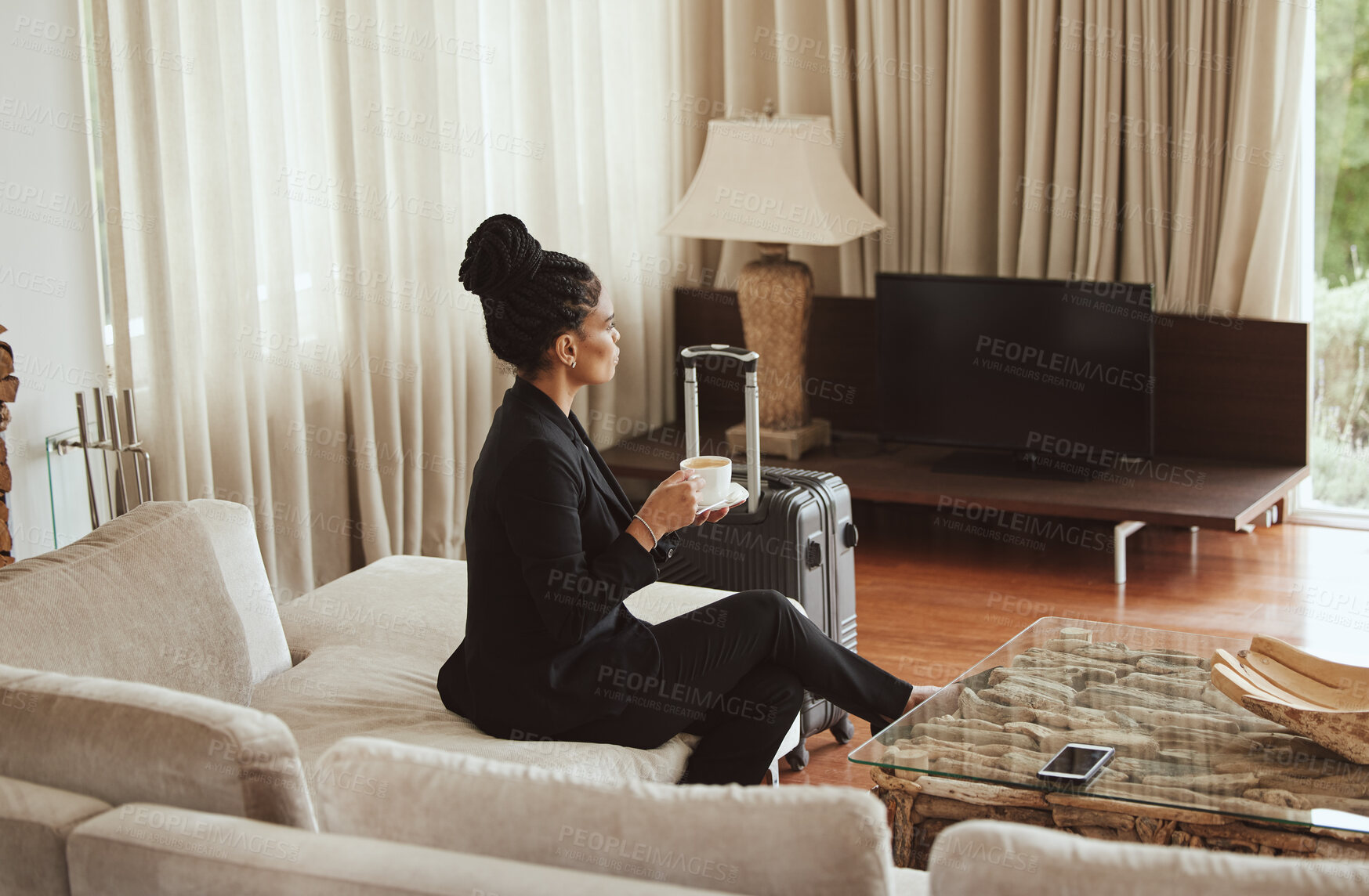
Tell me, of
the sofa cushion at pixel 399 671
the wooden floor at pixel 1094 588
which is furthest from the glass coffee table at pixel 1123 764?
the wooden floor at pixel 1094 588

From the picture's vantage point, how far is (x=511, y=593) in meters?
2.17

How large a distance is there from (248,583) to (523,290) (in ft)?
2.61

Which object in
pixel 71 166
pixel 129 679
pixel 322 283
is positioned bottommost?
pixel 129 679

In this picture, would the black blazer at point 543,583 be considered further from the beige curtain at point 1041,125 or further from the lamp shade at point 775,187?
the beige curtain at point 1041,125

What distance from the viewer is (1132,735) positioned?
2125 mm

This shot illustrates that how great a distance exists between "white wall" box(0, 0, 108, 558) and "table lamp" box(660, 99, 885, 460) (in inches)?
73.2

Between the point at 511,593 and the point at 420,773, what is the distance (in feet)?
2.54

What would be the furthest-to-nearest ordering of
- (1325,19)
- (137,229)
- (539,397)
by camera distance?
(1325,19), (137,229), (539,397)

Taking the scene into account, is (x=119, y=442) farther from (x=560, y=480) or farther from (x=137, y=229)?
(x=560, y=480)

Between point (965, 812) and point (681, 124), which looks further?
point (681, 124)

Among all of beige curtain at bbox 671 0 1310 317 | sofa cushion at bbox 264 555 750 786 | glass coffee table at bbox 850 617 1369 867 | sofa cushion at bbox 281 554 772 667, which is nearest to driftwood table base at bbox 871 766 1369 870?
glass coffee table at bbox 850 617 1369 867

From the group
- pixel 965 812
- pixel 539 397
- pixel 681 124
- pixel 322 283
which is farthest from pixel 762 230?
pixel 965 812

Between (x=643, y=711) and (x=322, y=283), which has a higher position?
(x=322, y=283)

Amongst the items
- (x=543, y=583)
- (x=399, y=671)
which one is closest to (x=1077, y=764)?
(x=543, y=583)
